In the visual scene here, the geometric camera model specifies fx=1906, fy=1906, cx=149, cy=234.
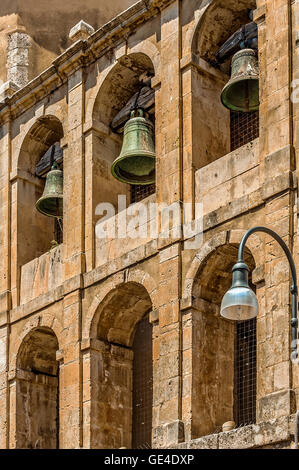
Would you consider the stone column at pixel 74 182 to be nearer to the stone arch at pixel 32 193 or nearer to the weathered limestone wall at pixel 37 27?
the stone arch at pixel 32 193

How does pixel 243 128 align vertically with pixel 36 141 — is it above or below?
below

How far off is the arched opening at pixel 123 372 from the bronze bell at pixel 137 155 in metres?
1.85

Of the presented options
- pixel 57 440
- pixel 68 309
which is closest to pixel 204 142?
pixel 68 309

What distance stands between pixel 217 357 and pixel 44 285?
4.78 metres

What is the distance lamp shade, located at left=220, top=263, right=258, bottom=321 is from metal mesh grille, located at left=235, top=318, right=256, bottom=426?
18.7ft

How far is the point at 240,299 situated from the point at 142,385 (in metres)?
8.71

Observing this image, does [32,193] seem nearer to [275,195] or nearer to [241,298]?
[275,195]

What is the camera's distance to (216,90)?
106ft

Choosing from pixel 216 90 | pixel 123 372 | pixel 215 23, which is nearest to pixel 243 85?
pixel 216 90

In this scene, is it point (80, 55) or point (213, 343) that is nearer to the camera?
point (213, 343)

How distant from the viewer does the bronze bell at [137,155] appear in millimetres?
31875

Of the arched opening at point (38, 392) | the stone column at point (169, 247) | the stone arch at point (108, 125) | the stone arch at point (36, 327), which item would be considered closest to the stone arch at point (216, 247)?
the stone column at point (169, 247)

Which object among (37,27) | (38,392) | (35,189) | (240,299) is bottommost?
(240,299)

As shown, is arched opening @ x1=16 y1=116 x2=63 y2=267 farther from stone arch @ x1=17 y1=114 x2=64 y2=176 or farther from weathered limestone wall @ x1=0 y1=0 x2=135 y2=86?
weathered limestone wall @ x1=0 y1=0 x2=135 y2=86
